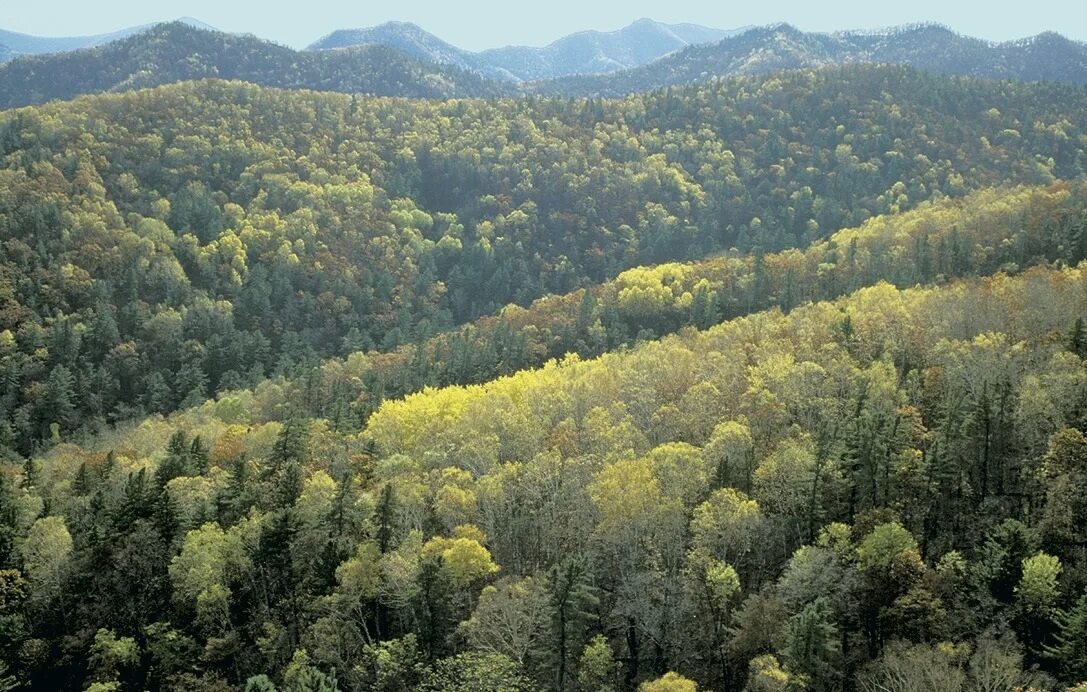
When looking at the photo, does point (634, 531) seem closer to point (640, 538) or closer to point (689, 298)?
point (640, 538)

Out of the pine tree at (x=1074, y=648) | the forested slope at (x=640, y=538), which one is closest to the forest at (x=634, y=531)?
the pine tree at (x=1074, y=648)

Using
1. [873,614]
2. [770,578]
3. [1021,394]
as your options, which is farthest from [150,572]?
[1021,394]

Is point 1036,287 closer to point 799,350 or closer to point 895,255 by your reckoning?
point 799,350

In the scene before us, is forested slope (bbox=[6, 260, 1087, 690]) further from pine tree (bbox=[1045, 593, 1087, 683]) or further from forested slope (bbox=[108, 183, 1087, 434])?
forested slope (bbox=[108, 183, 1087, 434])

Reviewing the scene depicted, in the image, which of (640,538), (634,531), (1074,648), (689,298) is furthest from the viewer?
(689,298)

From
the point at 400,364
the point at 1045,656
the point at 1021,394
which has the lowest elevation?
the point at 400,364

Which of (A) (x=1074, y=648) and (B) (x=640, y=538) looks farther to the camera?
(B) (x=640, y=538)

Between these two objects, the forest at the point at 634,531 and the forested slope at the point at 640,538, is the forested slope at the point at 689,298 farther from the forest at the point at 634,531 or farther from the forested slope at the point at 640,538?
the forested slope at the point at 640,538

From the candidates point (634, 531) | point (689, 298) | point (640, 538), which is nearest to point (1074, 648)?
point (640, 538)
